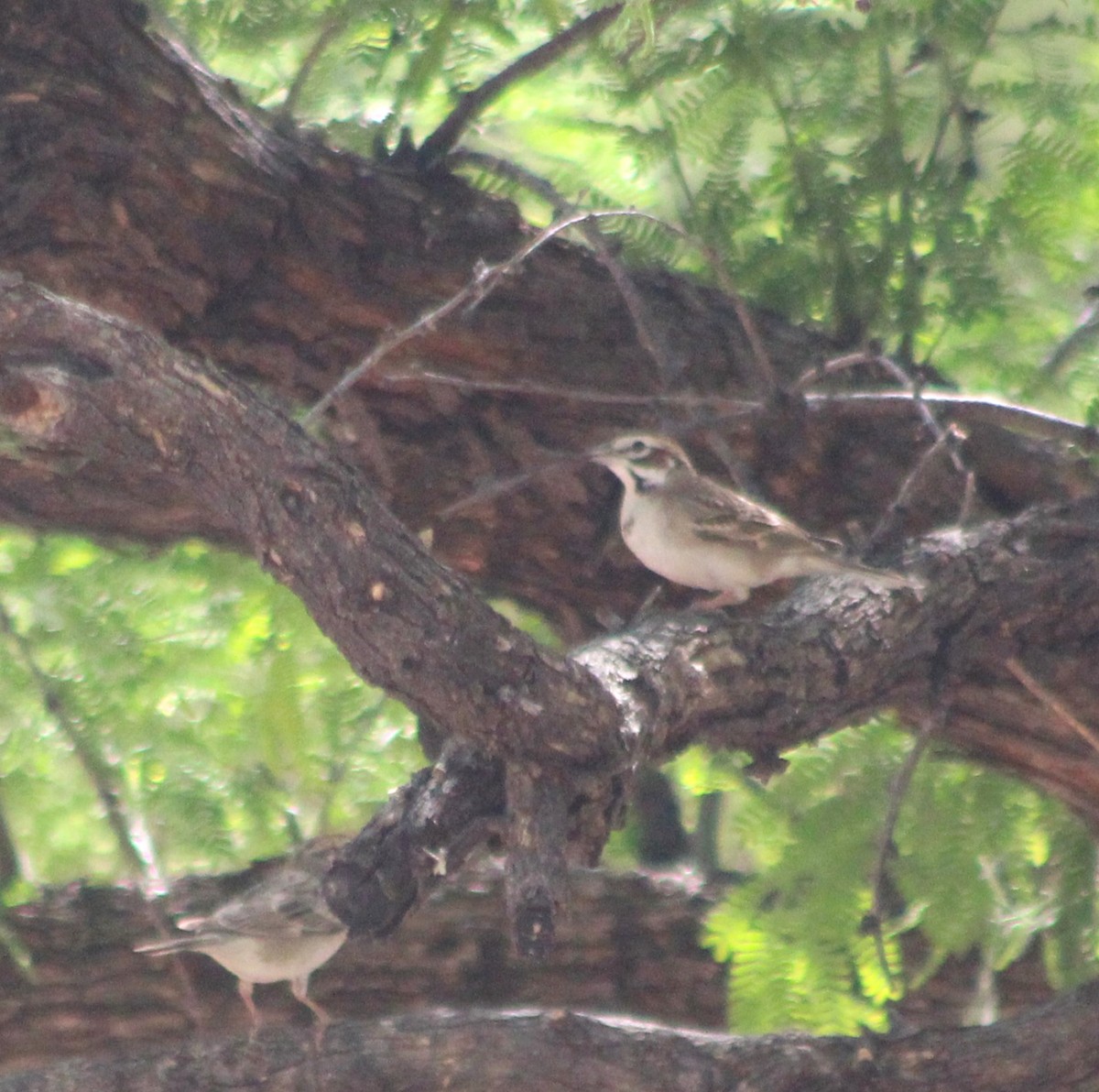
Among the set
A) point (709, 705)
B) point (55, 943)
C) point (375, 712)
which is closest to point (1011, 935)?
point (709, 705)

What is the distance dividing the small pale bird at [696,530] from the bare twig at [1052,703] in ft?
2.10

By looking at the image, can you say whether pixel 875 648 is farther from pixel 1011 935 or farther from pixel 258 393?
pixel 258 393

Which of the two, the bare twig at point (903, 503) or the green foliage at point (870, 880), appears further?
the bare twig at point (903, 503)

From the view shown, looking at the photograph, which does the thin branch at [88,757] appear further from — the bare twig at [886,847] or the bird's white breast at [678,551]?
the bare twig at [886,847]

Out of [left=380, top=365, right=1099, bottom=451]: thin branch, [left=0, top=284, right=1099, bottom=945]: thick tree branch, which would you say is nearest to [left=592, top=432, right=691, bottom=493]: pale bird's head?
[left=380, top=365, right=1099, bottom=451]: thin branch

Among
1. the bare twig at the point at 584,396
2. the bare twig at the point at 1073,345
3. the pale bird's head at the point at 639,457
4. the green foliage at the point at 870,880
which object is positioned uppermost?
the bare twig at the point at 1073,345

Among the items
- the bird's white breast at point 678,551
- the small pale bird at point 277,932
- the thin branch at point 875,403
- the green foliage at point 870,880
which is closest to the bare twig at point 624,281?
the thin branch at point 875,403

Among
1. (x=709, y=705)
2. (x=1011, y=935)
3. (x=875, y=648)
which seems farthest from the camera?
(x=1011, y=935)

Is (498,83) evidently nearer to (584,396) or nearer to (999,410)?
(584,396)

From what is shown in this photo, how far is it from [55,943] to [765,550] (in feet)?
7.97

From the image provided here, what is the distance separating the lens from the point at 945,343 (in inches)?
214

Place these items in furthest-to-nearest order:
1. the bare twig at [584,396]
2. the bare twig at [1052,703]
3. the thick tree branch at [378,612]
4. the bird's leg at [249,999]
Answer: the bird's leg at [249,999] → the bare twig at [1052,703] → the bare twig at [584,396] → the thick tree branch at [378,612]

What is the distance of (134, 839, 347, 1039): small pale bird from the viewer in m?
4.31

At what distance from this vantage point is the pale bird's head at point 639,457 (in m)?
4.45
